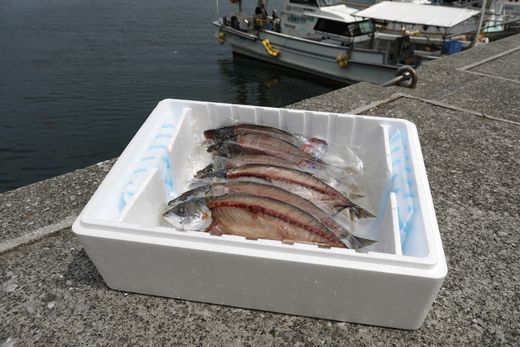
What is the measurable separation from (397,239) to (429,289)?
300mm

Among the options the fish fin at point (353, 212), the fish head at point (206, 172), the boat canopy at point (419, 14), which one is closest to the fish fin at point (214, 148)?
the fish head at point (206, 172)

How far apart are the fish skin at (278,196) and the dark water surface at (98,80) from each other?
11705mm

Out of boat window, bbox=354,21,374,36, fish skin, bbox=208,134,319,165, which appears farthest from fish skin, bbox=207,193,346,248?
boat window, bbox=354,21,374,36

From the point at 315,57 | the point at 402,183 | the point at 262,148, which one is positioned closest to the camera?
the point at 402,183

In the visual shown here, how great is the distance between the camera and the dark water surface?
13.7 metres

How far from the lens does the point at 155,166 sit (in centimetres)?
241

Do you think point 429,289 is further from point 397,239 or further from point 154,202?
point 154,202

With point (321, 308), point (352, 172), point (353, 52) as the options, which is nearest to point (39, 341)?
point (321, 308)

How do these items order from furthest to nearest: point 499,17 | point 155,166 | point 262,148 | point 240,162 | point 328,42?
point 499,17
point 328,42
point 262,148
point 240,162
point 155,166

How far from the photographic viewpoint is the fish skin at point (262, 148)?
260 cm

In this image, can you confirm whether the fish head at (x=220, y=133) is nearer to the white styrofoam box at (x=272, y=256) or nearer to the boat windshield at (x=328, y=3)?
the white styrofoam box at (x=272, y=256)

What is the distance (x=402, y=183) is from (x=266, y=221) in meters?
0.91

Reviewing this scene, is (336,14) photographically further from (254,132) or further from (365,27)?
(254,132)

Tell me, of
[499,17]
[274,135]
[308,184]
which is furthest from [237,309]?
[499,17]
